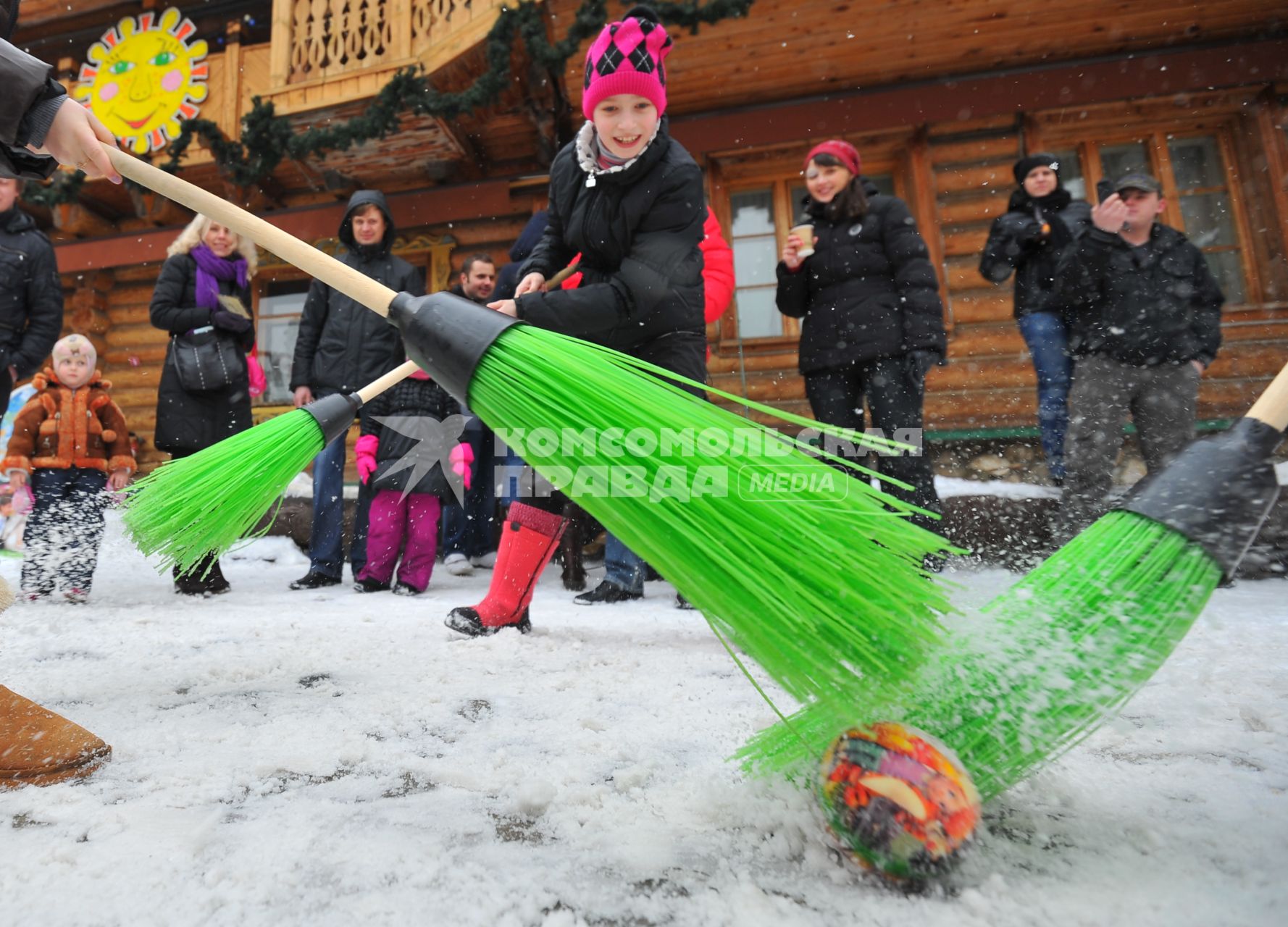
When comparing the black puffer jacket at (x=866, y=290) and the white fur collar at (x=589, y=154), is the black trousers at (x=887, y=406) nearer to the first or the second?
the black puffer jacket at (x=866, y=290)

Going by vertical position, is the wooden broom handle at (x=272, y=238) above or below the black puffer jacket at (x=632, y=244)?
below

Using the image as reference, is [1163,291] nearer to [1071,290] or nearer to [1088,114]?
[1071,290]

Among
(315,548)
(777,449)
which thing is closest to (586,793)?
(777,449)

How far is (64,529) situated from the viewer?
3.15 m

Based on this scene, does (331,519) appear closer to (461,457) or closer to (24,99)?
(461,457)

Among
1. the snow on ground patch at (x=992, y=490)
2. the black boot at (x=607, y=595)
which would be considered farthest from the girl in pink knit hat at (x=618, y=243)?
the snow on ground patch at (x=992, y=490)

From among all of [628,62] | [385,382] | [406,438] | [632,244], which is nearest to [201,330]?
[406,438]

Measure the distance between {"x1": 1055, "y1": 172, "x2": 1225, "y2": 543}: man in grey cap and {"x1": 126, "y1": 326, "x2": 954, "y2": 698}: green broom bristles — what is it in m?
2.30

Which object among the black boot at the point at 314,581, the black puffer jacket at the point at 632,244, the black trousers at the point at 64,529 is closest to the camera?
the black puffer jacket at the point at 632,244

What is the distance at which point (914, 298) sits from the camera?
283cm

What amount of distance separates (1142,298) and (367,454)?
11.3 feet

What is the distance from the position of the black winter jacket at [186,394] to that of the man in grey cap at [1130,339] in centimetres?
362

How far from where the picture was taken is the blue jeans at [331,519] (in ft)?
11.3

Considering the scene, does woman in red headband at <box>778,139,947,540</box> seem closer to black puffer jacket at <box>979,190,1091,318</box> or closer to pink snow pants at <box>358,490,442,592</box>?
black puffer jacket at <box>979,190,1091,318</box>
